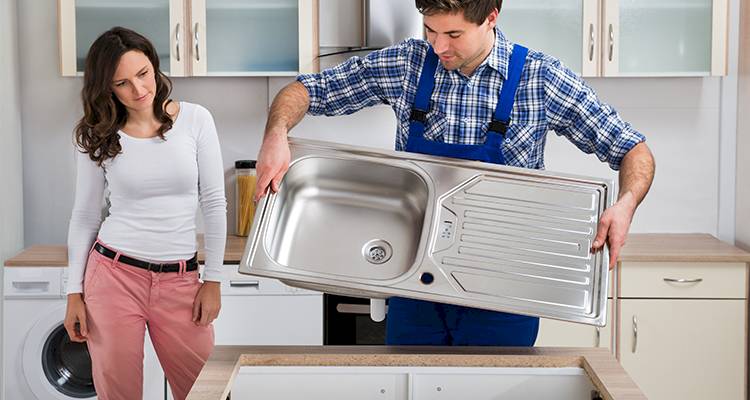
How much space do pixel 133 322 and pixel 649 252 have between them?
1.88 m

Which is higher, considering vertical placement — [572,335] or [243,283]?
[243,283]

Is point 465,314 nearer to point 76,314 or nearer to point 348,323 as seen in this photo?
point 76,314

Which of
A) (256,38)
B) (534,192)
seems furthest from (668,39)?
(534,192)

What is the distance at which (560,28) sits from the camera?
366 cm

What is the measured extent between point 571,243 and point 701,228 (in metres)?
2.45

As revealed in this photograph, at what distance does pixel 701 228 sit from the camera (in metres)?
4.07

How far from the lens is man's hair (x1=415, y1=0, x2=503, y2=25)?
1.96m

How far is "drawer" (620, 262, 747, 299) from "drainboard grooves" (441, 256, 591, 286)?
5.98 feet

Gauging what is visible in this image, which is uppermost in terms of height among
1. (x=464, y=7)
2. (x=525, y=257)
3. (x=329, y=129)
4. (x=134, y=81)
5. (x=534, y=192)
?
(x=464, y=7)

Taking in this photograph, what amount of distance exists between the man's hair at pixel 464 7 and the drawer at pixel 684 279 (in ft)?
5.72

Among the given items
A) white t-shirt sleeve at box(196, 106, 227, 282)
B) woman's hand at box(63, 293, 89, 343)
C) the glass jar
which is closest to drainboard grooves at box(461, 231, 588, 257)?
white t-shirt sleeve at box(196, 106, 227, 282)

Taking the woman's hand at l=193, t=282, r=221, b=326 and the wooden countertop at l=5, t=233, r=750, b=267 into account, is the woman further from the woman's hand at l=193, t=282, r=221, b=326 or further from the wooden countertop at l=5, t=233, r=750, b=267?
the wooden countertop at l=5, t=233, r=750, b=267

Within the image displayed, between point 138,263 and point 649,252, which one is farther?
point 649,252

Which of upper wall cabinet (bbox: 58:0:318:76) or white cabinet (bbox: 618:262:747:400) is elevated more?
upper wall cabinet (bbox: 58:0:318:76)
